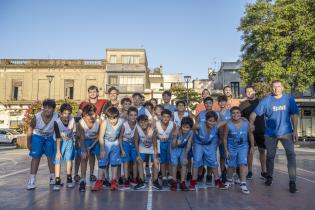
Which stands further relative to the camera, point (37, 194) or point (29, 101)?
point (29, 101)

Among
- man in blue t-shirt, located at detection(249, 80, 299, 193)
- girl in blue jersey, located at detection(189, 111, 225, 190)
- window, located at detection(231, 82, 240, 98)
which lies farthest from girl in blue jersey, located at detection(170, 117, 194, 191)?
window, located at detection(231, 82, 240, 98)

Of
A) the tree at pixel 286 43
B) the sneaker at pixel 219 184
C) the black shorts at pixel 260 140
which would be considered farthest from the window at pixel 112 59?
the sneaker at pixel 219 184

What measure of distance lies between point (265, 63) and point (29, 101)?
30.9m

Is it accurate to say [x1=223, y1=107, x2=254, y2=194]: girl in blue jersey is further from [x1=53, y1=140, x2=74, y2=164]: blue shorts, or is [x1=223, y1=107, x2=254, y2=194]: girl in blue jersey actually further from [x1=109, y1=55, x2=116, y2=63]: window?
[x1=109, y1=55, x2=116, y2=63]: window

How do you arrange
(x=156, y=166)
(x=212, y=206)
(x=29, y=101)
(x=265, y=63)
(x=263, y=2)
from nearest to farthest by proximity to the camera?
(x=212, y=206) → (x=156, y=166) → (x=265, y=63) → (x=263, y=2) → (x=29, y=101)

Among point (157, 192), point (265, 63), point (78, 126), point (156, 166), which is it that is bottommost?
point (157, 192)

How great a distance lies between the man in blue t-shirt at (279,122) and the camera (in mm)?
6152

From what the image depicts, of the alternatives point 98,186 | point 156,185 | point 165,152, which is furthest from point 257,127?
point 98,186

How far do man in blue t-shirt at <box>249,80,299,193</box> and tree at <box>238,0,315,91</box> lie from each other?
1620cm

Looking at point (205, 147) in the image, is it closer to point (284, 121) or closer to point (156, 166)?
point (156, 166)

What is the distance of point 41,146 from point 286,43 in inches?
769

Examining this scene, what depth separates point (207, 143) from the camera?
20.9 ft

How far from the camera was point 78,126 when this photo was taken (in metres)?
6.44

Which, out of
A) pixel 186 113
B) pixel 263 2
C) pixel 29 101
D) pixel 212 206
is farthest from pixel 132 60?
pixel 212 206
